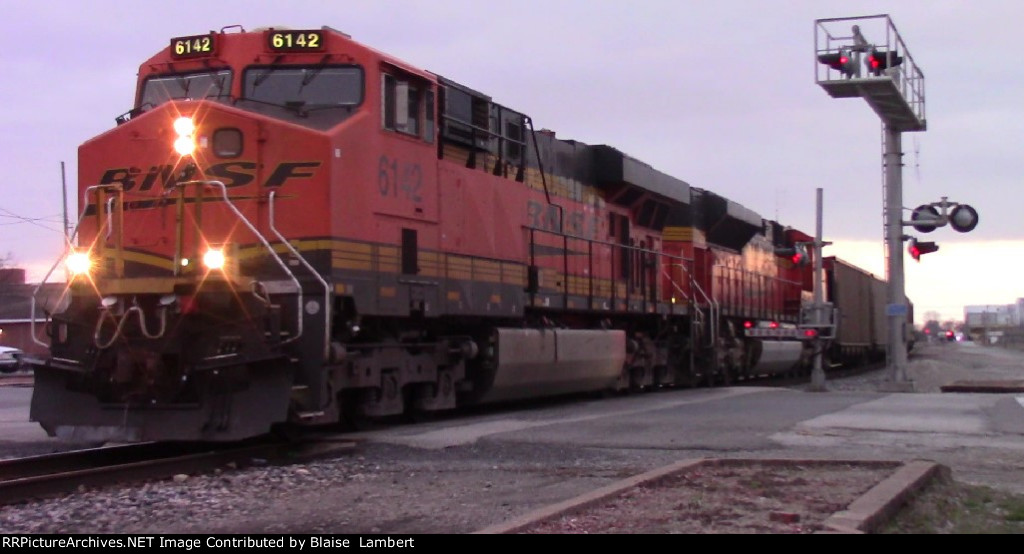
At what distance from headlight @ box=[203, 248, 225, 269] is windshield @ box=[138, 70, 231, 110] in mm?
2105

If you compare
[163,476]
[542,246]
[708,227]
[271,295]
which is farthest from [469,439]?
[708,227]

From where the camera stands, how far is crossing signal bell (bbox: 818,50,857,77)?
21.3 metres

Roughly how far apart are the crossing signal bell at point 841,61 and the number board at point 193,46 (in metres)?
14.0

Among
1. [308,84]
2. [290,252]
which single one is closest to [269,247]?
[290,252]

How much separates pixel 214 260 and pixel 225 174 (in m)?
1.23

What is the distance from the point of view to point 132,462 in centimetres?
1012

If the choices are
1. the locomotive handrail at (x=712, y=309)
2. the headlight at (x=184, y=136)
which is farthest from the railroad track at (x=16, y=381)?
the headlight at (x=184, y=136)

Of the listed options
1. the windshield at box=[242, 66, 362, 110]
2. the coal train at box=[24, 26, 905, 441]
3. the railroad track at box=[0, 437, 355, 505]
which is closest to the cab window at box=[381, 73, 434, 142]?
the coal train at box=[24, 26, 905, 441]

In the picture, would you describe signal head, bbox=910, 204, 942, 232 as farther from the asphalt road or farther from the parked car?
the parked car

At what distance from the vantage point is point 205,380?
31.9 feet

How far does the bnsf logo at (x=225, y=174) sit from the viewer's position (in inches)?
414
